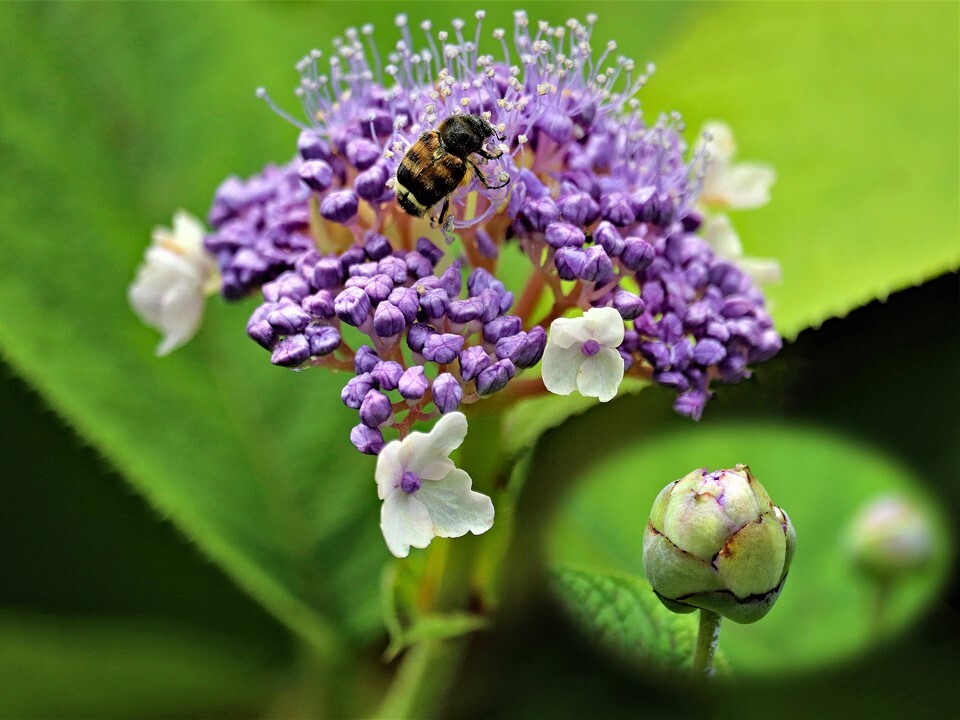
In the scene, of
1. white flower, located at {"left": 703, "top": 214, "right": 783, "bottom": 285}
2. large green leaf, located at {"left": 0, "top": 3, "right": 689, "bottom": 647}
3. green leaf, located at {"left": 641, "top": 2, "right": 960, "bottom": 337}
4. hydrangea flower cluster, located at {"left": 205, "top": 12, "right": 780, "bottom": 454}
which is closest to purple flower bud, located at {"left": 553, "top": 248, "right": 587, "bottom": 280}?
hydrangea flower cluster, located at {"left": 205, "top": 12, "right": 780, "bottom": 454}

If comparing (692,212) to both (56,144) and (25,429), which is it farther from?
(25,429)

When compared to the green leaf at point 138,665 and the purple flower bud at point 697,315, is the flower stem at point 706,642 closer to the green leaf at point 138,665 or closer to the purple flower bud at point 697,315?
the purple flower bud at point 697,315

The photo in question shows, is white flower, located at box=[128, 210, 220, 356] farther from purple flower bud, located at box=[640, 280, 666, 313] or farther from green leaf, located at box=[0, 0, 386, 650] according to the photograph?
purple flower bud, located at box=[640, 280, 666, 313]

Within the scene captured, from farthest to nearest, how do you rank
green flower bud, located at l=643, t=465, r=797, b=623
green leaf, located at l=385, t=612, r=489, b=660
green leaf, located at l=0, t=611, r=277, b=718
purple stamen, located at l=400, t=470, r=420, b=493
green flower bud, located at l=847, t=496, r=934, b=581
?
green leaf, located at l=0, t=611, r=277, b=718 → green flower bud, located at l=847, t=496, r=934, b=581 → green leaf, located at l=385, t=612, r=489, b=660 → purple stamen, located at l=400, t=470, r=420, b=493 → green flower bud, located at l=643, t=465, r=797, b=623

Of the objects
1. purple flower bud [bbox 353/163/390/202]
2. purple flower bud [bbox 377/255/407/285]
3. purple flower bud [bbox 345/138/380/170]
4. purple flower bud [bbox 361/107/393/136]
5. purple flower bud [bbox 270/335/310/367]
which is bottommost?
purple flower bud [bbox 270/335/310/367]

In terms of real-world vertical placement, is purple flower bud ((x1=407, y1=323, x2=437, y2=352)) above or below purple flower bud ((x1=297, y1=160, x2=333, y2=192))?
below

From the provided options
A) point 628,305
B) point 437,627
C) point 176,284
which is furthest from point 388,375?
point 176,284
